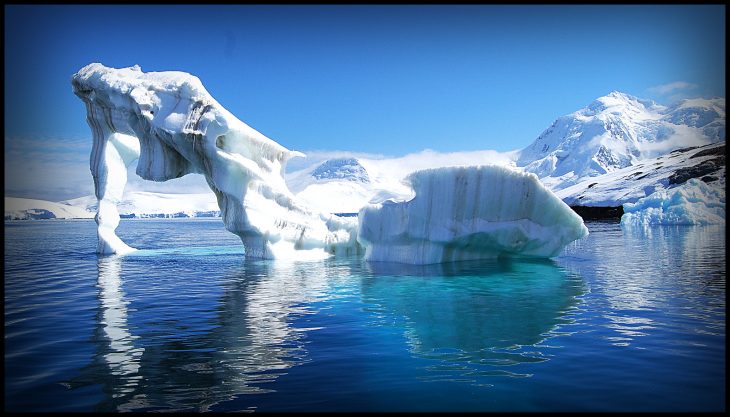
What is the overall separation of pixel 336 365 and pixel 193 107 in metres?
17.7

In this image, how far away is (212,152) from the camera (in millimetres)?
22094

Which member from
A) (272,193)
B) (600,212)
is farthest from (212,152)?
(600,212)

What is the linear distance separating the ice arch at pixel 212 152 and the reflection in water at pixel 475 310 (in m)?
5.79

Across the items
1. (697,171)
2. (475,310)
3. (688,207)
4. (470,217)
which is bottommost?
(475,310)

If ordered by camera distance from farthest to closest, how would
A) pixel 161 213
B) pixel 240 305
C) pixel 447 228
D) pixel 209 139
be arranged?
pixel 161 213, pixel 209 139, pixel 447 228, pixel 240 305

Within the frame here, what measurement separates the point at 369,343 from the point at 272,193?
50.3 ft

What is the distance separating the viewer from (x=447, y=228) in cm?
1928

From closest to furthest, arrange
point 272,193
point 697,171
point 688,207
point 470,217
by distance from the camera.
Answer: point 470,217
point 272,193
point 688,207
point 697,171

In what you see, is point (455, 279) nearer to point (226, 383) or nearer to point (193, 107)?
point (226, 383)

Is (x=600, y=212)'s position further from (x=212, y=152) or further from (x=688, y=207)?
(x=212, y=152)

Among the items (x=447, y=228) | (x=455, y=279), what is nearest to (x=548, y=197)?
(x=447, y=228)

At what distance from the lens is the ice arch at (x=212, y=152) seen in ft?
72.5

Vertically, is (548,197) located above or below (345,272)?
above

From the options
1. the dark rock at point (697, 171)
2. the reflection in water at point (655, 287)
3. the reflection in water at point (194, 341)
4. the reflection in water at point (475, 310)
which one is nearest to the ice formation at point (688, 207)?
the dark rock at point (697, 171)
